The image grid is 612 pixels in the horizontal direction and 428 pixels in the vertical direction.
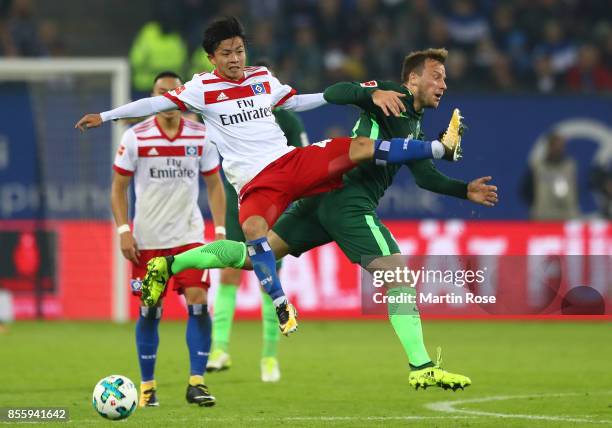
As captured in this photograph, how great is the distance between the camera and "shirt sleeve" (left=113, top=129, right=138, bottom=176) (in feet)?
32.1

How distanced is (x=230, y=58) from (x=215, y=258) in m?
1.34

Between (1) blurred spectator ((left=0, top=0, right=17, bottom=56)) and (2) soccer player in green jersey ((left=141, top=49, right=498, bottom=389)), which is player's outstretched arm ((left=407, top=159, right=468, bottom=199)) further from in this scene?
(1) blurred spectator ((left=0, top=0, right=17, bottom=56))

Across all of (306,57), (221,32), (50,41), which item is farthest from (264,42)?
(221,32)

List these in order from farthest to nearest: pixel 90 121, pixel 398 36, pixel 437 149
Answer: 1. pixel 398 36
2. pixel 90 121
3. pixel 437 149

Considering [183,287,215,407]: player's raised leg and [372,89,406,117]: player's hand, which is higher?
[372,89,406,117]: player's hand

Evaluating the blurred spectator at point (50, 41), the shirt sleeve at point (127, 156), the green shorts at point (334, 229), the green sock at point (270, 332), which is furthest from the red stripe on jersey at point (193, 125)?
the blurred spectator at point (50, 41)

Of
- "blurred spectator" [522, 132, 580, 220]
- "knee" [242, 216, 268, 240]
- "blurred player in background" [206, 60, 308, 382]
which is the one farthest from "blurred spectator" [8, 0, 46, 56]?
"knee" [242, 216, 268, 240]

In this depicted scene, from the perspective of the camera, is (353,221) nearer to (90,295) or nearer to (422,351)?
(422,351)

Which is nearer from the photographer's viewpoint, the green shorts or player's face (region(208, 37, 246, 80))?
the green shorts

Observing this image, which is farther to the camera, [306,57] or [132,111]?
[306,57]

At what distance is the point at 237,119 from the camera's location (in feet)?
29.2

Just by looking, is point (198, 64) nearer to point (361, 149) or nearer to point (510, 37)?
point (510, 37)

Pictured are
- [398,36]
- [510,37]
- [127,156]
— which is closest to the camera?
[127,156]

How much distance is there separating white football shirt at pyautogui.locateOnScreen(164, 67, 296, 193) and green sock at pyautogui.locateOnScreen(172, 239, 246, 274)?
0.46 meters
